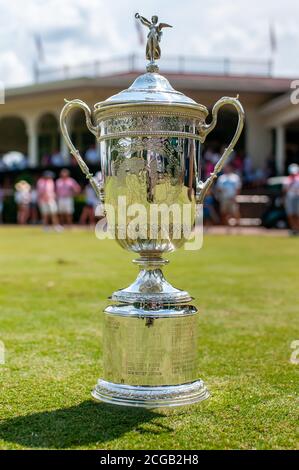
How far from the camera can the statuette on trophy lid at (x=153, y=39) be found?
3.84 metres

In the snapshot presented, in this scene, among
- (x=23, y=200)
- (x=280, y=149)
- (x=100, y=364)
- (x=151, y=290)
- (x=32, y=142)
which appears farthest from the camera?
(x=32, y=142)

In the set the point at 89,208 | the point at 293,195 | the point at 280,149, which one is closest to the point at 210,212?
the point at 89,208

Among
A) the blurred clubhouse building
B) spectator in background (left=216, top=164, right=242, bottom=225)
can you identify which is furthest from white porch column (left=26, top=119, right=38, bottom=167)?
spectator in background (left=216, top=164, right=242, bottom=225)

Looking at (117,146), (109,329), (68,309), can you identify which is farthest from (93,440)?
(68,309)

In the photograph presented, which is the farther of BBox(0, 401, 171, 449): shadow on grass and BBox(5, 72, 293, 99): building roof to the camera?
BBox(5, 72, 293, 99): building roof

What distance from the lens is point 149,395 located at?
3.65 m

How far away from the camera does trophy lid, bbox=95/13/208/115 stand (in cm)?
367

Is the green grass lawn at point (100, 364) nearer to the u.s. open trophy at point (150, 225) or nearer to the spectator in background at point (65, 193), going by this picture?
the u.s. open trophy at point (150, 225)

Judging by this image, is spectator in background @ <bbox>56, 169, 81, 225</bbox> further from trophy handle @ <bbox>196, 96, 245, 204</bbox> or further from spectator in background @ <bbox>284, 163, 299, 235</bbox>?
trophy handle @ <bbox>196, 96, 245, 204</bbox>

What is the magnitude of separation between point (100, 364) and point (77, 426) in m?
1.29

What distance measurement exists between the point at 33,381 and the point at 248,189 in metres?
23.5

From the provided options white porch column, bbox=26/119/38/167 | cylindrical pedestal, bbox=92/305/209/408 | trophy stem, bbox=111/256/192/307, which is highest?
white porch column, bbox=26/119/38/167

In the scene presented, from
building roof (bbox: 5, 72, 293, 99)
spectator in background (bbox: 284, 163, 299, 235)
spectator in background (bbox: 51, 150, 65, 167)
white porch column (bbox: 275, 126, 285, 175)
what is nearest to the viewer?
spectator in background (bbox: 284, 163, 299, 235)

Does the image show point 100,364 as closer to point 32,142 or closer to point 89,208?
point 89,208
